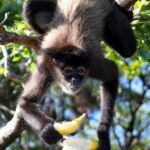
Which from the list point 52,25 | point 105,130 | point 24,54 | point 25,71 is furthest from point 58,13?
point 25,71

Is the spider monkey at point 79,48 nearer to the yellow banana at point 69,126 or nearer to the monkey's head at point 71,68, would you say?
the monkey's head at point 71,68

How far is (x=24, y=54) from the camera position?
7.79 metres

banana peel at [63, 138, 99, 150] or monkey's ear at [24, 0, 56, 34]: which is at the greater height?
monkey's ear at [24, 0, 56, 34]

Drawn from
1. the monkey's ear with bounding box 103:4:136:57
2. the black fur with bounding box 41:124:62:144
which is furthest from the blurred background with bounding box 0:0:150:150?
the black fur with bounding box 41:124:62:144

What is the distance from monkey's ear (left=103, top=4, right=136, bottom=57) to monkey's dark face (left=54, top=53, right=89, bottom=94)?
591 mm

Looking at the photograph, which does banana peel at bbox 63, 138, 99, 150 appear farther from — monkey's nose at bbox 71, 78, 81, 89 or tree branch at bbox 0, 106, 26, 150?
Answer: monkey's nose at bbox 71, 78, 81, 89

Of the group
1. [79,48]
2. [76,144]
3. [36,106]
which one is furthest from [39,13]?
[76,144]

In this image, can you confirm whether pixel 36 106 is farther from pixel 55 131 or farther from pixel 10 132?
pixel 55 131

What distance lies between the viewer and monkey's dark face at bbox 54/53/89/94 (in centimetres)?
741

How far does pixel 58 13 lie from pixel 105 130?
175 cm

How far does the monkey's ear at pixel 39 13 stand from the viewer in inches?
310

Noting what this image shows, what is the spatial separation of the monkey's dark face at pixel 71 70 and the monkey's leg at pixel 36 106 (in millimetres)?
156

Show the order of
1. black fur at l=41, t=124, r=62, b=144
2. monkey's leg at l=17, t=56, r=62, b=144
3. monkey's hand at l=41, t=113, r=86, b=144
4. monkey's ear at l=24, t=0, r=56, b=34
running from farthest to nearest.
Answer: monkey's ear at l=24, t=0, r=56, b=34, monkey's leg at l=17, t=56, r=62, b=144, black fur at l=41, t=124, r=62, b=144, monkey's hand at l=41, t=113, r=86, b=144

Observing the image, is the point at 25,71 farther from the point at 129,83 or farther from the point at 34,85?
the point at 34,85
